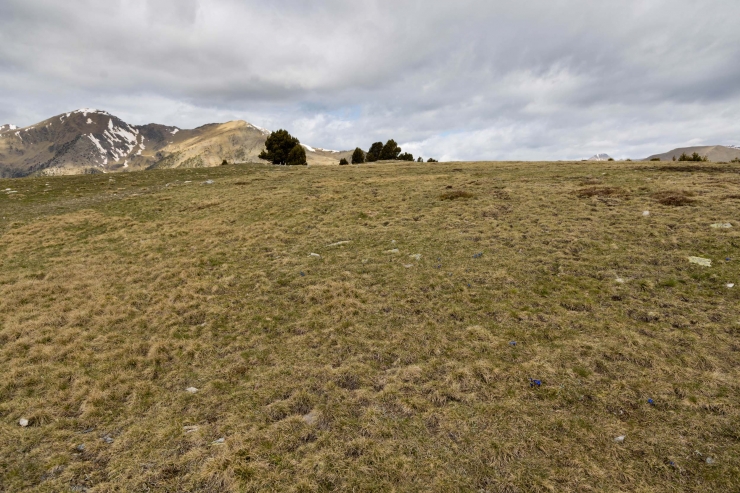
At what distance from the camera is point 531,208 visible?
23156mm

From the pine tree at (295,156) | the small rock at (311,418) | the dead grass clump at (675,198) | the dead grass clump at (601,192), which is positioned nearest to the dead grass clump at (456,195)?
the dead grass clump at (601,192)

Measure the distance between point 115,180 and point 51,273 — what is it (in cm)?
3530

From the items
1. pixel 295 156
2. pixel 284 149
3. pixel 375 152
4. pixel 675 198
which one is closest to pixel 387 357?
pixel 675 198

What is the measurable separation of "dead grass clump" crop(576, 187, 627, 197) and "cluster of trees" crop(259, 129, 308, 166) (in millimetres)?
59161

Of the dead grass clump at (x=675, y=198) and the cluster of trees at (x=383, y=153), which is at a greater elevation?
the cluster of trees at (x=383, y=153)

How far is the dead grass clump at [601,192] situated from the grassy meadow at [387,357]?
322 cm

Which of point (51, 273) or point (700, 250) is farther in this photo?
point (51, 273)

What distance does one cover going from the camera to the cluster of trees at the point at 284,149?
7288 cm

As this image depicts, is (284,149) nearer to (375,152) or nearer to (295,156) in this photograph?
(295,156)

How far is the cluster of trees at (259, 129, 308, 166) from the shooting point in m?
72.9

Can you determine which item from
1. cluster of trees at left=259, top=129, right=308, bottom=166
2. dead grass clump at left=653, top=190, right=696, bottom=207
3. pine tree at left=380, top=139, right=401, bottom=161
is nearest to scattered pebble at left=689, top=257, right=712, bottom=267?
dead grass clump at left=653, top=190, right=696, bottom=207

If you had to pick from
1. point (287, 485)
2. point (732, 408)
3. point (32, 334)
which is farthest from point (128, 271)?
point (732, 408)

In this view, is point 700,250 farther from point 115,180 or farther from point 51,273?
point 115,180

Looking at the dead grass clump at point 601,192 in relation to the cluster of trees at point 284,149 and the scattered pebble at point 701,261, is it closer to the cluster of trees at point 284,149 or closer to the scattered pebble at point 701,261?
the scattered pebble at point 701,261
